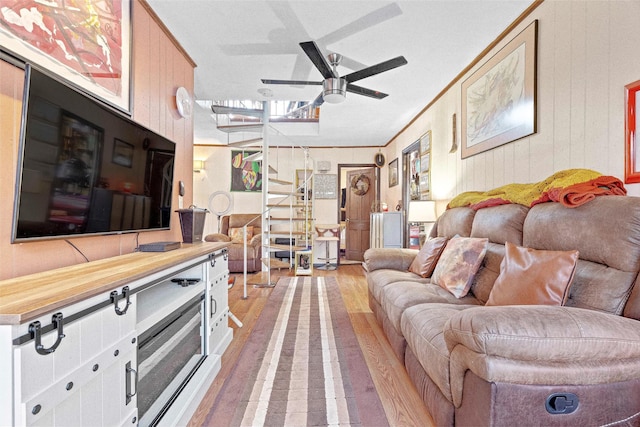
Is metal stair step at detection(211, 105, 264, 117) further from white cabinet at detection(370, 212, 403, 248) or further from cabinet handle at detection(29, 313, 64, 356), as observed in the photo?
cabinet handle at detection(29, 313, 64, 356)

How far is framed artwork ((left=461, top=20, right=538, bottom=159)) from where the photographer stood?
220cm

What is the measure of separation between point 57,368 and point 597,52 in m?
2.88

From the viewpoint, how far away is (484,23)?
2.36 meters

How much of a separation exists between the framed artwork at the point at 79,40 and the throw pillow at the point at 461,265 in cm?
248

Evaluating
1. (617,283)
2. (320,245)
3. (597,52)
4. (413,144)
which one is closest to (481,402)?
(617,283)

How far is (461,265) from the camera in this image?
2072 millimetres

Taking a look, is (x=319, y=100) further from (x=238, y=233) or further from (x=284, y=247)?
(x=238, y=233)

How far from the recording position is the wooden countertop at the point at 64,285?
2.37 ft

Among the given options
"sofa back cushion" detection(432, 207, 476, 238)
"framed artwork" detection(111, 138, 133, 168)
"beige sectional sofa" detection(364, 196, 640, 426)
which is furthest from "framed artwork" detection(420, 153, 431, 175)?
"framed artwork" detection(111, 138, 133, 168)

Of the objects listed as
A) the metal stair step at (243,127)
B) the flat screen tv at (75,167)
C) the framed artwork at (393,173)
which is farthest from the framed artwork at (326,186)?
the flat screen tv at (75,167)

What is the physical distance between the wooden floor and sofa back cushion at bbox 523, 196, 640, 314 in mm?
964

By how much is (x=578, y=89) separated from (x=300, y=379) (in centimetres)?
255

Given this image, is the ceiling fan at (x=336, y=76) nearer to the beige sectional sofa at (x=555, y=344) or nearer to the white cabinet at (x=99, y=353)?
the beige sectional sofa at (x=555, y=344)

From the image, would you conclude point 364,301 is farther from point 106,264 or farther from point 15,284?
point 15,284
